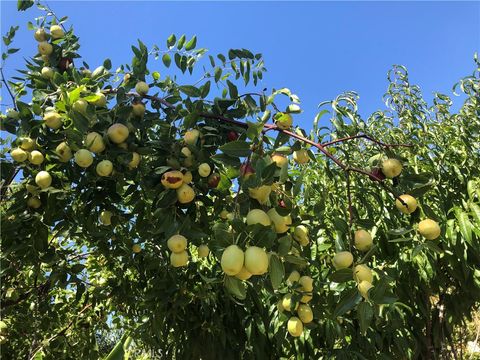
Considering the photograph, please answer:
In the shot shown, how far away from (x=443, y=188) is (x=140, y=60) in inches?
74.6

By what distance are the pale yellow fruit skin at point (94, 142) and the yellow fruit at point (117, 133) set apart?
0.12 ft

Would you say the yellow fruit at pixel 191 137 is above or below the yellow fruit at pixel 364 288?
above

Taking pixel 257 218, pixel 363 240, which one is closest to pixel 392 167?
pixel 363 240

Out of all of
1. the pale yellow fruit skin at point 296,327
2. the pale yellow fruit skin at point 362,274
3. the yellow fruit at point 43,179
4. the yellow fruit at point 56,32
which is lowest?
the pale yellow fruit skin at point 296,327

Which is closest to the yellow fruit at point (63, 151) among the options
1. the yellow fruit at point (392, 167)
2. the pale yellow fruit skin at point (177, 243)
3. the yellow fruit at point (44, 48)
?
the pale yellow fruit skin at point (177, 243)

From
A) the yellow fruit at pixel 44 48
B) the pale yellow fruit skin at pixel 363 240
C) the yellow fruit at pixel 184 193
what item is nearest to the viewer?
the pale yellow fruit skin at pixel 363 240

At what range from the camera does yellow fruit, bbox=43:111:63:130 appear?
1.52m

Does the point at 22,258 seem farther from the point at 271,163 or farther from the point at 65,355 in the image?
the point at 65,355

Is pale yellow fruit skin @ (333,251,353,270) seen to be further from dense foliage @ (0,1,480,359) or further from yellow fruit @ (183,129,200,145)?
yellow fruit @ (183,129,200,145)

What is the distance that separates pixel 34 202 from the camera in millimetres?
1738

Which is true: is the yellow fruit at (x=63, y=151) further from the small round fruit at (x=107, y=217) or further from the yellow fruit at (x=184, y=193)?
the yellow fruit at (x=184, y=193)

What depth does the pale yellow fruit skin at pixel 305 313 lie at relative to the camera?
52.8 inches

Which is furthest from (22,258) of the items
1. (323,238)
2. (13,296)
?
(323,238)

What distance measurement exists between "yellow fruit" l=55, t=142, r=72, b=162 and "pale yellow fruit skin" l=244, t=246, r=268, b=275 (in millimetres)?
868
